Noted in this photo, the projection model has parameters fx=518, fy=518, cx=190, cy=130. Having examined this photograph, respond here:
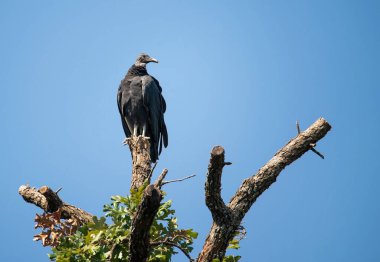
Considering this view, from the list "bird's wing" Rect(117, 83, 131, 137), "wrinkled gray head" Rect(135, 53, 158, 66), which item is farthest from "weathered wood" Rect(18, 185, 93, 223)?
"wrinkled gray head" Rect(135, 53, 158, 66)

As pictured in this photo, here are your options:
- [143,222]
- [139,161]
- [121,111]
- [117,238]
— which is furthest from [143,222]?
[121,111]

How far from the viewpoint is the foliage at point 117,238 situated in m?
3.61

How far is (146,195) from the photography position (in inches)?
117

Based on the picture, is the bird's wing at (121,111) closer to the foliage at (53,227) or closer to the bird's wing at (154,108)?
the bird's wing at (154,108)

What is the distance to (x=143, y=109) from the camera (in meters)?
7.56

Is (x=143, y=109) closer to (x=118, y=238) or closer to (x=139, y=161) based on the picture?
(x=139, y=161)

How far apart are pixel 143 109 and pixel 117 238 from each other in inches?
162

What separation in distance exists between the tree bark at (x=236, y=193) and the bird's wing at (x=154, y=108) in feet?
11.8

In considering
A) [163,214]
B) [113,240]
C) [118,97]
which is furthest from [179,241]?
[118,97]

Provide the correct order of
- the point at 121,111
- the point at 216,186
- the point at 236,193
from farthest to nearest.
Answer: the point at 121,111
the point at 236,193
the point at 216,186

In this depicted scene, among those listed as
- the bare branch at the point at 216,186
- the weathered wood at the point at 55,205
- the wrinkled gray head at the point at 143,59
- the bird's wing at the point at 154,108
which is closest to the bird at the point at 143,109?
the bird's wing at the point at 154,108

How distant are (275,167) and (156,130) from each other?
12.4 feet

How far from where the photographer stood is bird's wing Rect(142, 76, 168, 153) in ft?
24.7

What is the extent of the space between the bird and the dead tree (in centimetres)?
296
